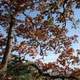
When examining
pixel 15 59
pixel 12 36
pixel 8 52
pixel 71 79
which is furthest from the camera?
pixel 12 36

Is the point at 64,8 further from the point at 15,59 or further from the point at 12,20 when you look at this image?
the point at 12,20

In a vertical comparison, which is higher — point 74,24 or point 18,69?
point 74,24

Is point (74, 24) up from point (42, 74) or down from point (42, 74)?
up

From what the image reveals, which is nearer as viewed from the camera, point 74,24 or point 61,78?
point 61,78

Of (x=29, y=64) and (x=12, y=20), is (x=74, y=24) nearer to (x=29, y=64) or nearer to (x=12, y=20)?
(x=29, y=64)

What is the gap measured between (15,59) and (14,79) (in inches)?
117

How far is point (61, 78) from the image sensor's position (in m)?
16.5

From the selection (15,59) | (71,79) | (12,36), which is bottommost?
(71,79)

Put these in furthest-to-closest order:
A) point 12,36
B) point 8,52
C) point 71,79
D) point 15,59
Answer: point 12,36 → point 8,52 → point 15,59 → point 71,79

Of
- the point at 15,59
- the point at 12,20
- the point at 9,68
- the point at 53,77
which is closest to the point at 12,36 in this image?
the point at 12,20

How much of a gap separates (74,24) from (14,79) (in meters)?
5.04

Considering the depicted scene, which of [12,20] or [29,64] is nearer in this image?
[29,64]

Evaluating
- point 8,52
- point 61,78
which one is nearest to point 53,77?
point 61,78

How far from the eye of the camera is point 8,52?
68.9ft
